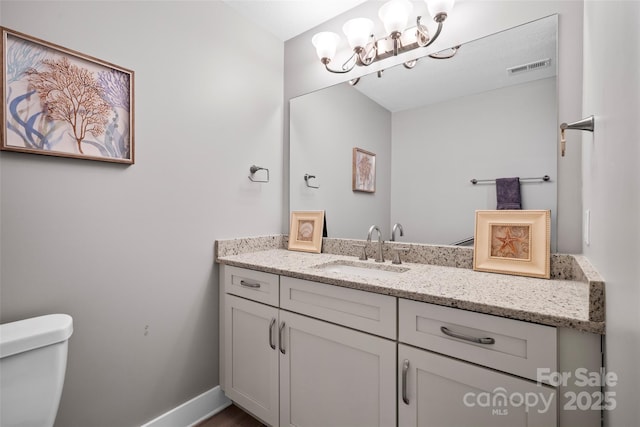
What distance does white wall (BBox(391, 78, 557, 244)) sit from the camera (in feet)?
4.28

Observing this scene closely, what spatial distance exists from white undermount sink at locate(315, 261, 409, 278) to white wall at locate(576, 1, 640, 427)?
0.80 meters

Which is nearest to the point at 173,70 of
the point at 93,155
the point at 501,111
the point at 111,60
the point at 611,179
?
the point at 111,60

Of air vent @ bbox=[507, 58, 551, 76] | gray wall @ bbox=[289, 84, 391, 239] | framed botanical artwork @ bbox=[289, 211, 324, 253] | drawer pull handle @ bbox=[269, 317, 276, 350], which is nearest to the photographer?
air vent @ bbox=[507, 58, 551, 76]

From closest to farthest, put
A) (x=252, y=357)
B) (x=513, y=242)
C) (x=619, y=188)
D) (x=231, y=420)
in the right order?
(x=619, y=188), (x=513, y=242), (x=252, y=357), (x=231, y=420)

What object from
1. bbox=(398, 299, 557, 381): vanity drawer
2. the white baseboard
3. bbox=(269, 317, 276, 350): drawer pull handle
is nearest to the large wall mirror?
bbox=(398, 299, 557, 381): vanity drawer

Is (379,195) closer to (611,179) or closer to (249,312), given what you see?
(249,312)

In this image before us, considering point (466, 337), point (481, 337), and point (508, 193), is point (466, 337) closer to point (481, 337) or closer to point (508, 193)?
point (481, 337)

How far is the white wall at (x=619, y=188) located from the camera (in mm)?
480

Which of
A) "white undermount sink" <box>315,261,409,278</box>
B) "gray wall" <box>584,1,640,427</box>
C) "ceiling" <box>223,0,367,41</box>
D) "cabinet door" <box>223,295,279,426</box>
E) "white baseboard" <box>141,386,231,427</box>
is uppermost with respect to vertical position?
"ceiling" <box>223,0,367,41</box>

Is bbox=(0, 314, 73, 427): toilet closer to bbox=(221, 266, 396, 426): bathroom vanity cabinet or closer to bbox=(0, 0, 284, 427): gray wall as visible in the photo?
bbox=(0, 0, 284, 427): gray wall

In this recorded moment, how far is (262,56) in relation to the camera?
2.04m

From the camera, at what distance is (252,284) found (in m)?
1.55

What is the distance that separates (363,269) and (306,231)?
57cm

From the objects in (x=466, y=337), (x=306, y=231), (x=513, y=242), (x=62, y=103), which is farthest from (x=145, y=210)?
(x=513, y=242)
